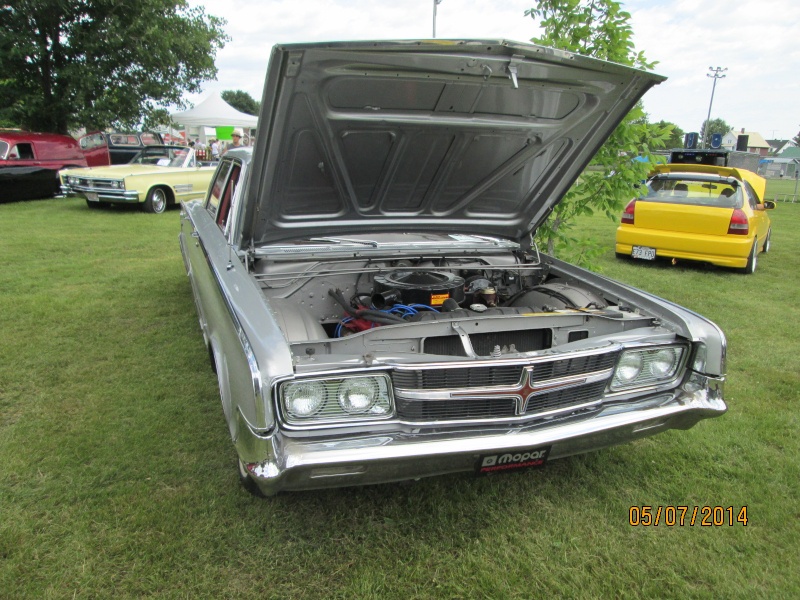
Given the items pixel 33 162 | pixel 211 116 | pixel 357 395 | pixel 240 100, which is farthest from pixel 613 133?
pixel 240 100

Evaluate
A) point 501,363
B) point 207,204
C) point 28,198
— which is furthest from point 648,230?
point 28,198

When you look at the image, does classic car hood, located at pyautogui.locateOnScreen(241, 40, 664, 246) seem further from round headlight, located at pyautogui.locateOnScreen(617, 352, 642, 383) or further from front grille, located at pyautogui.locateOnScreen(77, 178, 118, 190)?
front grille, located at pyautogui.locateOnScreen(77, 178, 118, 190)

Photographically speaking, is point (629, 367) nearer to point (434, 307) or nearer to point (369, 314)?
point (434, 307)

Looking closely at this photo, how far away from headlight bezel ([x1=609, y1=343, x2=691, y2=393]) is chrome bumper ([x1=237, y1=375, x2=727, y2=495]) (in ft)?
0.36

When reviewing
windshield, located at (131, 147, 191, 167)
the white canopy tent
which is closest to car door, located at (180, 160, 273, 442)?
windshield, located at (131, 147, 191, 167)

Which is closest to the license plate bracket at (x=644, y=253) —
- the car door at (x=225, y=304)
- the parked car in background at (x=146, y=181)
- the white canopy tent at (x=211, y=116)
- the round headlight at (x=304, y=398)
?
the car door at (x=225, y=304)

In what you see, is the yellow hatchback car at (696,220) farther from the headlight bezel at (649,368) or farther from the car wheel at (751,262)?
the headlight bezel at (649,368)

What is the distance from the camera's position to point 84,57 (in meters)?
14.7

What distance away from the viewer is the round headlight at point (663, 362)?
2492 millimetres

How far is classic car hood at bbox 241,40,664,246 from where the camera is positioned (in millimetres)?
2283

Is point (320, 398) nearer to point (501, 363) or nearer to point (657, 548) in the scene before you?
point (501, 363)

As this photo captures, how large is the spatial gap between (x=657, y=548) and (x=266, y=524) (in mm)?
1662

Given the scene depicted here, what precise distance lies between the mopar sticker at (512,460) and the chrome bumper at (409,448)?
0.04 meters
